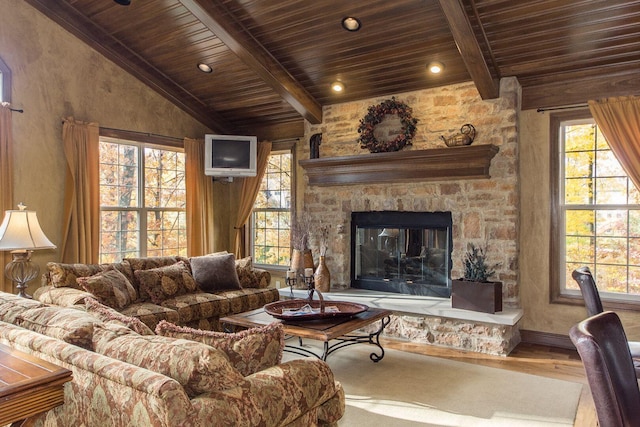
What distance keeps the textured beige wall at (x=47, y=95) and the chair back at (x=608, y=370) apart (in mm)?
5088

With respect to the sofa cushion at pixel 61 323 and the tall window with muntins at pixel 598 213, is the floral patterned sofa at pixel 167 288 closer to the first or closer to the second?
the sofa cushion at pixel 61 323

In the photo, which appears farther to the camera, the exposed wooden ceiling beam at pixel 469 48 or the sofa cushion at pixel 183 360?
the exposed wooden ceiling beam at pixel 469 48

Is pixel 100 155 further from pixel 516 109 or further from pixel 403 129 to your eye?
pixel 516 109

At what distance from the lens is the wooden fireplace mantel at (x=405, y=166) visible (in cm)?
465

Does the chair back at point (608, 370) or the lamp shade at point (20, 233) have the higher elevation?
the lamp shade at point (20, 233)

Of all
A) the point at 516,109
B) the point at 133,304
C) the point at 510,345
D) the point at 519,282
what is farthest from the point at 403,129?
the point at 133,304

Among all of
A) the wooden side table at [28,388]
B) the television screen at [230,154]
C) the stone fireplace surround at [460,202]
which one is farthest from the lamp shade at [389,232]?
the wooden side table at [28,388]

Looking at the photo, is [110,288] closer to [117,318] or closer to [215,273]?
[215,273]

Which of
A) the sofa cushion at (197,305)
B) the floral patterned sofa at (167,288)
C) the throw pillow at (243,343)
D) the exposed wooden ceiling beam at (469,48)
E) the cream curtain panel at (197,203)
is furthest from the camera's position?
the cream curtain panel at (197,203)

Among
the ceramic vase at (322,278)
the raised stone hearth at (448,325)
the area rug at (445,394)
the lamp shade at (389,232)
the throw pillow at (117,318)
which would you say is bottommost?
the area rug at (445,394)

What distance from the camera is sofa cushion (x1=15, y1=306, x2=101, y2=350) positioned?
202 cm

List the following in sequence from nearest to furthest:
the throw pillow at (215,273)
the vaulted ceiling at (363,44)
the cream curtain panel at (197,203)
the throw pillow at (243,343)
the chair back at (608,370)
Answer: the chair back at (608,370) → the throw pillow at (243,343) → the vaulted ceiling at (363,44) → the throw pillow at (215,273) → the cream curtain panel at (197,203)

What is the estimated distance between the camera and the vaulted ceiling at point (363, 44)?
12.7 ft

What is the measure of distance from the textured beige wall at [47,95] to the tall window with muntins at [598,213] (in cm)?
510
